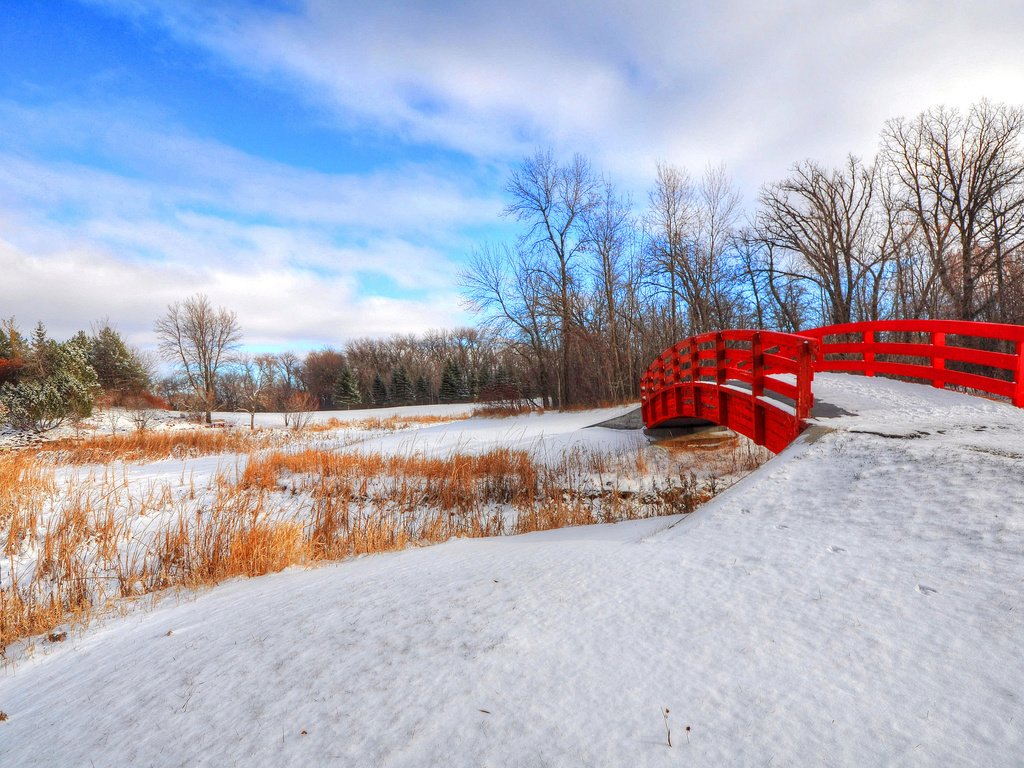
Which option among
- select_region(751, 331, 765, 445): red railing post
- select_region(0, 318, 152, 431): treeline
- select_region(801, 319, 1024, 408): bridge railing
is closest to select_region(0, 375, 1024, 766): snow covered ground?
select_region(801, 319, 1024, 408): bridge railing

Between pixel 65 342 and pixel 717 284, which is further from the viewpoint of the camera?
→ pixel 717 284

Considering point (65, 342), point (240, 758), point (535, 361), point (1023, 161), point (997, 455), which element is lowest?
point (240, 758)

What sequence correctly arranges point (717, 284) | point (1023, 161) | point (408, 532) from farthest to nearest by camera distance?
1. point (717, 284)
2. point (1023, 161)
3. point (408, 532)

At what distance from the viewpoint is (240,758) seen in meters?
1.26

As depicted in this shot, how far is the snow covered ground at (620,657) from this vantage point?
1.20m

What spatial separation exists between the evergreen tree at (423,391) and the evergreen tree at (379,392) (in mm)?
4056

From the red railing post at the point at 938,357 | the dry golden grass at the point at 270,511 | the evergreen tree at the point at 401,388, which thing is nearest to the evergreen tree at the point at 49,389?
the dry golden grass at the point at 270,511

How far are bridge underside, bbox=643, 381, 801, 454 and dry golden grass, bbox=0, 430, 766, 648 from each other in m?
1.09

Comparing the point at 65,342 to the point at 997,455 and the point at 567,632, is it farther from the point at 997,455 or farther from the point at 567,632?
the point at 997,455

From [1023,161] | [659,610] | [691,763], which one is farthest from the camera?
[1023,161]

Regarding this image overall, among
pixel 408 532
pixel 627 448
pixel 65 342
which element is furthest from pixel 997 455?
pixel 65 342

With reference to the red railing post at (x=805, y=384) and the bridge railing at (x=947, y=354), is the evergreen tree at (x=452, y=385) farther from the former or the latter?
the red railing post at (x=805, y=384)

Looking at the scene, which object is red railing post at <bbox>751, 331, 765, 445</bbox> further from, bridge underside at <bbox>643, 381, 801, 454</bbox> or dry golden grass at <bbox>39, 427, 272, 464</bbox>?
dry golden grass at <bbox>39, 427, 272, 464</bbox>

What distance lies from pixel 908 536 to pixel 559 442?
32.1ft
